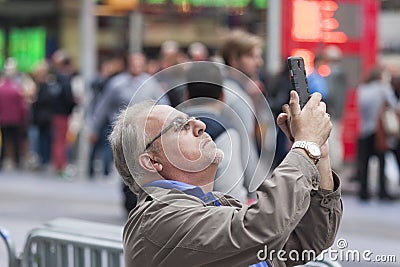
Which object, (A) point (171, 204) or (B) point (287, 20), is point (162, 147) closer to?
(A) point (171, 204)

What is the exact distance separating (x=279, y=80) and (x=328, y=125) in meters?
9.04

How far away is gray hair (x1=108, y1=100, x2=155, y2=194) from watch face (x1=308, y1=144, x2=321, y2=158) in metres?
0.46

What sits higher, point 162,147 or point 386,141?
point 162,147

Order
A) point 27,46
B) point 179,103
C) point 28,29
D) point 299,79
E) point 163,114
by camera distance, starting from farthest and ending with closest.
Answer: point 28,29 < point 27,46 < point 179,103 < point 163,114 < point 299,79

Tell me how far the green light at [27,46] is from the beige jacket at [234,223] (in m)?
18.4

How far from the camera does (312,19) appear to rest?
45.6ft

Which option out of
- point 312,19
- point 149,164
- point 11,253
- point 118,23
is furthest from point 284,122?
point 118,23

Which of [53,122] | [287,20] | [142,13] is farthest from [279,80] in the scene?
[142,13]

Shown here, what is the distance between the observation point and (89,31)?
1573 centimetres

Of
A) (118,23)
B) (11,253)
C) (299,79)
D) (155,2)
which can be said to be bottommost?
(118,23)

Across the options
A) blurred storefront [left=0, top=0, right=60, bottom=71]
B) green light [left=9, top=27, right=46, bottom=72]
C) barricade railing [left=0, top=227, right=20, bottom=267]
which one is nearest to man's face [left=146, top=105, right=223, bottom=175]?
barricade railing [left=0, top=227, right=20, bottom=267]

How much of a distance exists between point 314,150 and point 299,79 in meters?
0.20

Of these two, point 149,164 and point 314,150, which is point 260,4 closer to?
point 149,164

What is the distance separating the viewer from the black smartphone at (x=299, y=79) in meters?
2.41
